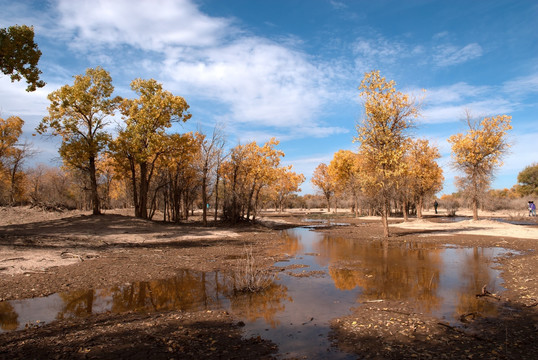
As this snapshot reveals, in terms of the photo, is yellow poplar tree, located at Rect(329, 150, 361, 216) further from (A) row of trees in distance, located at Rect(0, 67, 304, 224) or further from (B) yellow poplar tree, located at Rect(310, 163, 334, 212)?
(A) row of trees in distance, located at Rect(0, 67, 304, 224)

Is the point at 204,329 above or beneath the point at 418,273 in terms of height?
above

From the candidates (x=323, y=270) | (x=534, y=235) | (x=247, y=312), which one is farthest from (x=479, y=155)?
(x=247, y=312)

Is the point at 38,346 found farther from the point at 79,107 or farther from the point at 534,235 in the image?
the point at 534,235

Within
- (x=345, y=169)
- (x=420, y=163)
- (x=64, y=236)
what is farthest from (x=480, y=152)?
(x=64, y=236)

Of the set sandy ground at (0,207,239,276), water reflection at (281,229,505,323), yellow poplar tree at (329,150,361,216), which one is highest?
yellow poplar tree at (329,150,361,216)

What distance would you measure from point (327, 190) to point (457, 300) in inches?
2288

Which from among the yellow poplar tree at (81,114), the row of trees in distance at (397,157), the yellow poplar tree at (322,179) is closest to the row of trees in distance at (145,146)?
the yellow poplar tree at (81,114)

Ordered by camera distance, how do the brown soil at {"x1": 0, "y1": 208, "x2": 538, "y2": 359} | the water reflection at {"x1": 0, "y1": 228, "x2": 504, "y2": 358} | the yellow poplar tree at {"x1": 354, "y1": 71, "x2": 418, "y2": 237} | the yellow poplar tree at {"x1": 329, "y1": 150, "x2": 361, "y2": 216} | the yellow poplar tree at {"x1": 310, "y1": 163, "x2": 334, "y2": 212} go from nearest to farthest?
the brown soil at {"x1": 0, "y1": 208, "x2": 538, "y2": 359} → the water reflection at {"x1": 0, "y1": 228, "x2": 504, "y2": 358} → the yellow poplar tree at {"x1": 354, "y1": 71, "x2": 418, "y2": 237} → the yellow poplar tree at {"x1": 329, "y1": 150, "x2": 361, "y2": 216} → the yellow poplar tree at {"x1": 310, "y1": 163, "x2": 334, "y2": 212}

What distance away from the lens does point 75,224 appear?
73.8 ft

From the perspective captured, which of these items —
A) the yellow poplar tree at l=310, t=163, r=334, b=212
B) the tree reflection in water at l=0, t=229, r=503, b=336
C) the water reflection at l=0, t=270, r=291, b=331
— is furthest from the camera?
the yellow poplar tree at l=310, t=163, r=334, b=212

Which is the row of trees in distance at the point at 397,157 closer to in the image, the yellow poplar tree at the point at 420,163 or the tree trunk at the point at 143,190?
the yellow poplar tree at the point at 420,163

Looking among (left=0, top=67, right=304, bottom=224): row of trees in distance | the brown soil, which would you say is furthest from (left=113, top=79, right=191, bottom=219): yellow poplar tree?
the brown soil

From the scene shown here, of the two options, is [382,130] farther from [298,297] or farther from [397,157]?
[298,297]

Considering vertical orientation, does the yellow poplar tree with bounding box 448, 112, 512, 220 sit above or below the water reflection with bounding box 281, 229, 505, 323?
above
